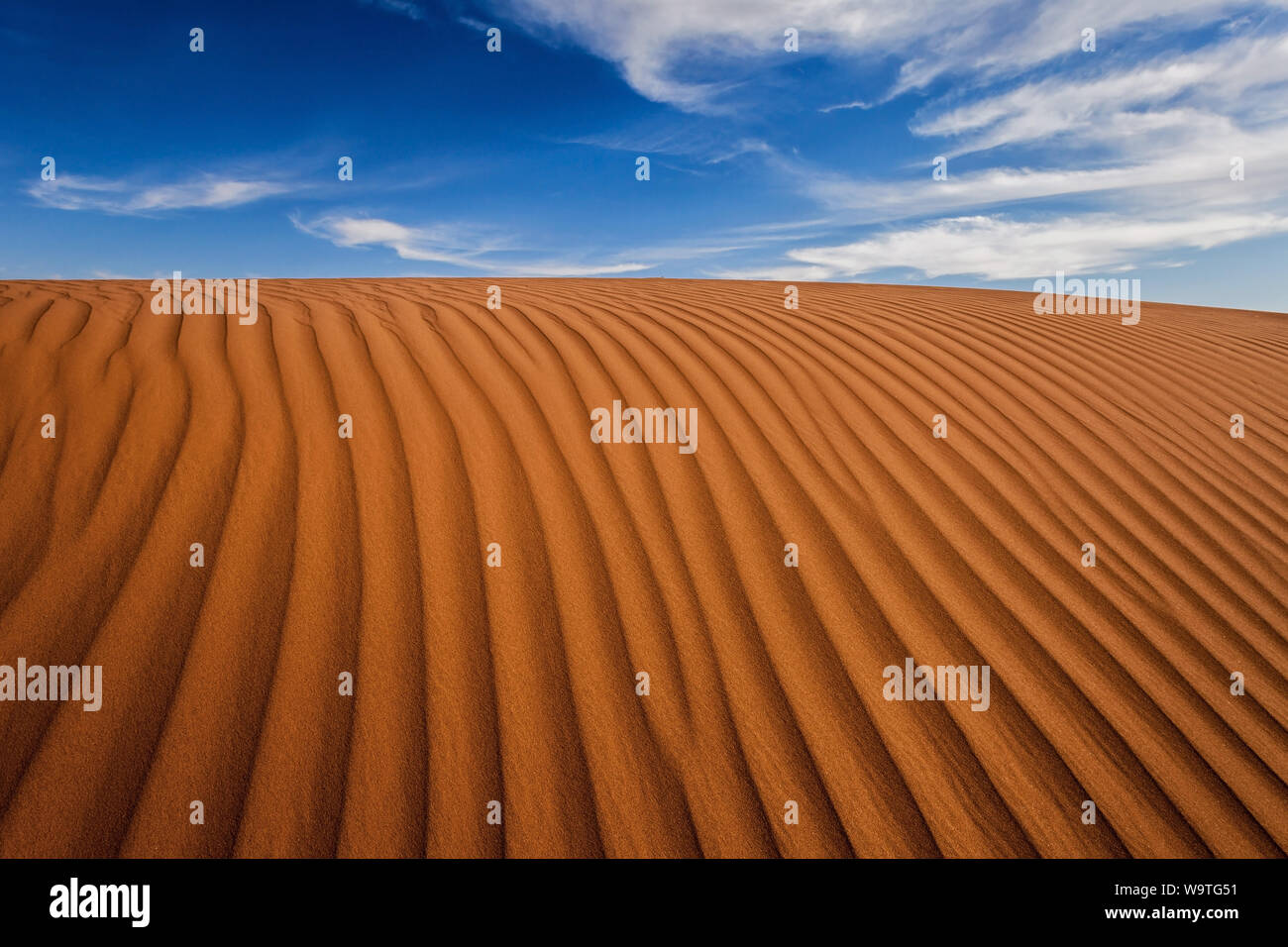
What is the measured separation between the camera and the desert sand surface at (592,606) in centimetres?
165

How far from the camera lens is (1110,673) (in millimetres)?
2215

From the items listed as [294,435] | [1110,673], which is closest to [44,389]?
[294,435]

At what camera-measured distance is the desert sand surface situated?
1648mm

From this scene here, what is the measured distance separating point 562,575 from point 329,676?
0.78 metres

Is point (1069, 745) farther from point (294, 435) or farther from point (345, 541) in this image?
point (294, 435)

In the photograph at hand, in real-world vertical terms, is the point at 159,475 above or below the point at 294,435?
below

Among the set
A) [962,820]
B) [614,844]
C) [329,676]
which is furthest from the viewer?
[329,676]

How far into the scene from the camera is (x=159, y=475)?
94.0 inches

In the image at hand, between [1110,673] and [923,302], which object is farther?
[923,302]

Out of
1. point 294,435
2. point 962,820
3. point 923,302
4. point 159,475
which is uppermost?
point 923,302

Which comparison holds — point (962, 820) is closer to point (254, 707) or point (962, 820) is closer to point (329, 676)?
point (329, 676)

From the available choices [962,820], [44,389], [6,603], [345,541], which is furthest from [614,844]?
[44,389]

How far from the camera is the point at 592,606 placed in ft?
7.14

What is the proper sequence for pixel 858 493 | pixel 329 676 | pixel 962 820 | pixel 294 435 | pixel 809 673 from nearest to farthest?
pixel 962 820
pixel 329 676
pixel 809 673
pixel 294 435
pixel 858 493
